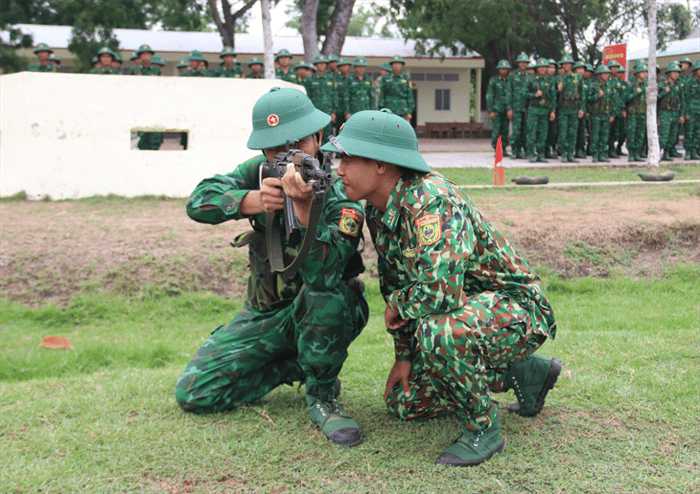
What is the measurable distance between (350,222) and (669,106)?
44.0 feet

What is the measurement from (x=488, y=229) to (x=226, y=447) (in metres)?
1.50

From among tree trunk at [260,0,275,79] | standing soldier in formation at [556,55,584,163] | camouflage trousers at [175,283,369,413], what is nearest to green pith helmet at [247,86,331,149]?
camouflage trousers at [175,283,369,413]

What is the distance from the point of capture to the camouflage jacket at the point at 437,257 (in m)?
2.56

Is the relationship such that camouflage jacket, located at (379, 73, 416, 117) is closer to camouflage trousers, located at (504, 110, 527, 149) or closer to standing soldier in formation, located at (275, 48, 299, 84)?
standing soldier in formation, located at (275, 48, 299, 84)

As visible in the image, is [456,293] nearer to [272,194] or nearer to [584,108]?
[272,194]

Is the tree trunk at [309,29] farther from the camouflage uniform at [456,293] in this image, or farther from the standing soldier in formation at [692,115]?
the camouflage uniform at [456,293]

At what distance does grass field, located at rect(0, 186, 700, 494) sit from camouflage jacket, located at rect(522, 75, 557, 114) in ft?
26.4

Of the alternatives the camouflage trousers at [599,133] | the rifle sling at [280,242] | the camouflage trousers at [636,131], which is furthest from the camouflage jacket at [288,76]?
the rifle sling at [280,242]

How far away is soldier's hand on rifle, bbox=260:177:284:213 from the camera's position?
2939 mm

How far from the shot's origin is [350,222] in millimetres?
3059

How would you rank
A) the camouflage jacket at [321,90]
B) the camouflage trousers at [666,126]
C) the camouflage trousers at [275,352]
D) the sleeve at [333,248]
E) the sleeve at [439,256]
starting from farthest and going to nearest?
the camouflage trousers at [666,126] → the camouflage jacket at [321,90] → the camouflage trousers at [275,352] → the sleeve at [333,248] → the sleeve at [439,256]

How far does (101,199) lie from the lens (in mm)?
8375

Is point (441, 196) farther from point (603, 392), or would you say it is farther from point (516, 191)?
point (516, 191)

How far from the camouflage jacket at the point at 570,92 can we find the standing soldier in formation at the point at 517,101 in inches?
26.7
